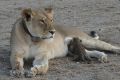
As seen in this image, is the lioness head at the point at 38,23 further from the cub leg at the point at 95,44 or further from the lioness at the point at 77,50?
the cub leg at the point at 95,44

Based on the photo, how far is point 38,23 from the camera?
5594mm

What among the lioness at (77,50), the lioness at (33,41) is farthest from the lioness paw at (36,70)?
the lioness at (77,50)

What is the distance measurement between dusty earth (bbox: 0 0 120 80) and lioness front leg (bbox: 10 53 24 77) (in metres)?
0.08

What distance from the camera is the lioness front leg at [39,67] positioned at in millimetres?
5391

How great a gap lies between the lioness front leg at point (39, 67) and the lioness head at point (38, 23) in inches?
11.3

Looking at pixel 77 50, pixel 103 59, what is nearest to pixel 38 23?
pixel 77 50

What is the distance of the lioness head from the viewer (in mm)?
5535

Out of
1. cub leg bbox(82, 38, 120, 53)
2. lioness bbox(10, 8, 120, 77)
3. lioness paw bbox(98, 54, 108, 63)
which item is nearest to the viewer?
lioness bbox(10, 8, 120, 77)

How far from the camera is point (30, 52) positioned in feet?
19.0

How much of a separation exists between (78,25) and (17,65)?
10.0ft

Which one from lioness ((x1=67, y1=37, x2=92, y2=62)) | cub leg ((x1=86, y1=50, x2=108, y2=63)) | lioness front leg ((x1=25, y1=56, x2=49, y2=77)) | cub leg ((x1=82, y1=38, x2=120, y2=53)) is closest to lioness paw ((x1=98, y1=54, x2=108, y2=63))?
cub leg ((x1=86, y1=50, x2=108, y2=63))

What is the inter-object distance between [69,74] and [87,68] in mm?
318

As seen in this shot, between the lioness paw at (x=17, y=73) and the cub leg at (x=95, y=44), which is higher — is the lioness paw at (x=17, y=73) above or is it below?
below

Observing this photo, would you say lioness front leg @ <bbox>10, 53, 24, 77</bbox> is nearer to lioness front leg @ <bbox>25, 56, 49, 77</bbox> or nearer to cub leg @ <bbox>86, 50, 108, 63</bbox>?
lioness front leg @ <bbox>25, 56, 49, 77</bbox>
